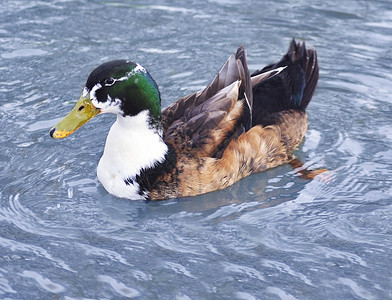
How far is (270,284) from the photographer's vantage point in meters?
5.61

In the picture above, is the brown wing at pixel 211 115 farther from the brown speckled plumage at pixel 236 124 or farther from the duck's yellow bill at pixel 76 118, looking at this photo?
the duck's yellow bill at pixel 76 118

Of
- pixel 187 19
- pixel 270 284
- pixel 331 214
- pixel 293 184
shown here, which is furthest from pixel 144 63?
pixel 270 284

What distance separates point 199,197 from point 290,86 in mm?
1658

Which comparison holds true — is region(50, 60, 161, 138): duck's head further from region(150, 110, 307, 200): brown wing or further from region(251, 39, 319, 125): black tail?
region(251, 39, 319, 125): black tail

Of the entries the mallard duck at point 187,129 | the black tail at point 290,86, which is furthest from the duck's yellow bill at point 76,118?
the black tail at point 290,86

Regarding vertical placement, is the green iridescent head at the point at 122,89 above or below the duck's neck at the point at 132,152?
above

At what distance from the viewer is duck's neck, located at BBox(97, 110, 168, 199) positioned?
659 centimetres

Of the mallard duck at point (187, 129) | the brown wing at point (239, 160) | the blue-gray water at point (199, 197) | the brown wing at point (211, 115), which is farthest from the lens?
the brown wing at point (211, 115)

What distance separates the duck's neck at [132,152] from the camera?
6586 millimetres

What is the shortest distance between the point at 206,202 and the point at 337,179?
1.28 metres

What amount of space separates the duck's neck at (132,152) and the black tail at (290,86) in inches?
49.6

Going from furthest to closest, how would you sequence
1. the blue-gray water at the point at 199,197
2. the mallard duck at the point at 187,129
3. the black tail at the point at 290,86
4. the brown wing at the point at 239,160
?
the black tail at the point at 290,86, the brown wing at the point at 239,160, the mallard duck at the point at 187,129, the blue-gray water at the point at 199,197

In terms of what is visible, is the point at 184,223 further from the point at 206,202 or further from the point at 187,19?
the point at 187,19

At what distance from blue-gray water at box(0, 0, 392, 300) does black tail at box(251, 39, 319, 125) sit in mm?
452
